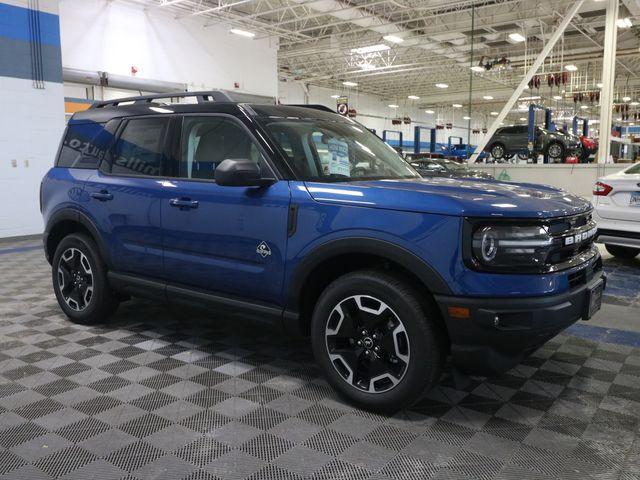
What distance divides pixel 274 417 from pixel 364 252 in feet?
3.22

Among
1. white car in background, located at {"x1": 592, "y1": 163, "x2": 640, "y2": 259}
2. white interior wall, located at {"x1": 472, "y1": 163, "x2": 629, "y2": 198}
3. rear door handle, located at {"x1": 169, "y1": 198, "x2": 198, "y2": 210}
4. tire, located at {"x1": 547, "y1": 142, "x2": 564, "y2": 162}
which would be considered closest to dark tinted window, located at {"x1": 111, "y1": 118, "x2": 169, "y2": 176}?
rear door handle, located at {"x1": 169, "y1": 198, "x2": 198, "y2": 210}

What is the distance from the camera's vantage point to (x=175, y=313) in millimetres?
4758

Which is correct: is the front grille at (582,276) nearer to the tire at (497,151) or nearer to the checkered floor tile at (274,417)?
the checkered floor tile at (274,417)

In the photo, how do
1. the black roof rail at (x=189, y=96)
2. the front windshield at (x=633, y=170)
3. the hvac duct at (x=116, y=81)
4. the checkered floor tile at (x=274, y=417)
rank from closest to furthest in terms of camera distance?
the checkered floor tile at (x=274, y=417) < the black roof rail at (x=189, y=96) < the front windshield at (x=633, y=170) < the hvac duct at (x=116, y=81)

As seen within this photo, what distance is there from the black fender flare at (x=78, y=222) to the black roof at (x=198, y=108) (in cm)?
75

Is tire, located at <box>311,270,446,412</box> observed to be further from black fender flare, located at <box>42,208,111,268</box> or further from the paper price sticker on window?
black fender flare, located at <box>42,208,111,268</box>

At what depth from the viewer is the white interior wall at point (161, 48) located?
42.1 feet

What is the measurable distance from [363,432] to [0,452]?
5.54ft

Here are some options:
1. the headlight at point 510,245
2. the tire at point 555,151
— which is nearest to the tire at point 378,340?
the headlight at point 510,245

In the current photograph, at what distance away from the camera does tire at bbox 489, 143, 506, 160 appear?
2091cm

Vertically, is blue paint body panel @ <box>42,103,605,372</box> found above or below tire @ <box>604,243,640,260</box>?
above

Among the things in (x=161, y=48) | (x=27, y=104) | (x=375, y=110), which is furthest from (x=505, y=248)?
(x=375, y=110)

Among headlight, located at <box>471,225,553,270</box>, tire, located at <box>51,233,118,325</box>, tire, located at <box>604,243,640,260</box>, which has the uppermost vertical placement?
headlight, located at <box>471,225,553,270</box>

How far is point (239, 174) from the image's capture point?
293 cm
